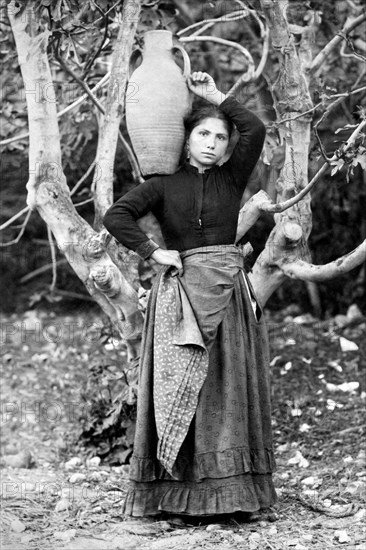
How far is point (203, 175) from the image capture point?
377cm

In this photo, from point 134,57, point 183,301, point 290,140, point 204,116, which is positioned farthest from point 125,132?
point 183,301

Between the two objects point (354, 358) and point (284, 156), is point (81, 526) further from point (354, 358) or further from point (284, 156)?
point (354, 358)

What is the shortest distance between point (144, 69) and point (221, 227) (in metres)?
0.75

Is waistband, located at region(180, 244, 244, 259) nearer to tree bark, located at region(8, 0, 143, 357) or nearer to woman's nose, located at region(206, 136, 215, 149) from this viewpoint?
woman's nose, located at region(206, 136, 215, 149)

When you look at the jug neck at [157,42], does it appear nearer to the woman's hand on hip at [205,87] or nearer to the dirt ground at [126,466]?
the woman's hand on hip at [205,87]

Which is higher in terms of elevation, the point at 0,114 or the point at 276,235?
the point at 0,114

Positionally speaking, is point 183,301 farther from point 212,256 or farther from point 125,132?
point 125,132

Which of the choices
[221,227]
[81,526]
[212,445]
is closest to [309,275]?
[221,227]

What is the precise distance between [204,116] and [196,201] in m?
0.33

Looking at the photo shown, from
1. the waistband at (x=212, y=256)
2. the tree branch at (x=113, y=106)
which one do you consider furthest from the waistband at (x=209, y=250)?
the tree branch at (x=113, y=106)

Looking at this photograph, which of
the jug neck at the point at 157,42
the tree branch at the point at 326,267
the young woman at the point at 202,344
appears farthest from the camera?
the jug neck at the point at 157,42

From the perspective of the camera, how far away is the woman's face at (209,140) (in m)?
3.71

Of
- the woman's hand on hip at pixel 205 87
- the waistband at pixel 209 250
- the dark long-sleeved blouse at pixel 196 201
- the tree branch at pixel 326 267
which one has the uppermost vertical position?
the woman's hand on hip at pixel 205 87

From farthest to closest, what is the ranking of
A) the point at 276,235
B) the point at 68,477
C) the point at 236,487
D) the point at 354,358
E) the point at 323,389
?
the point at 354,358, the point at 323,389, the point at 68,477, the point at 276,235, the point at 236,487
